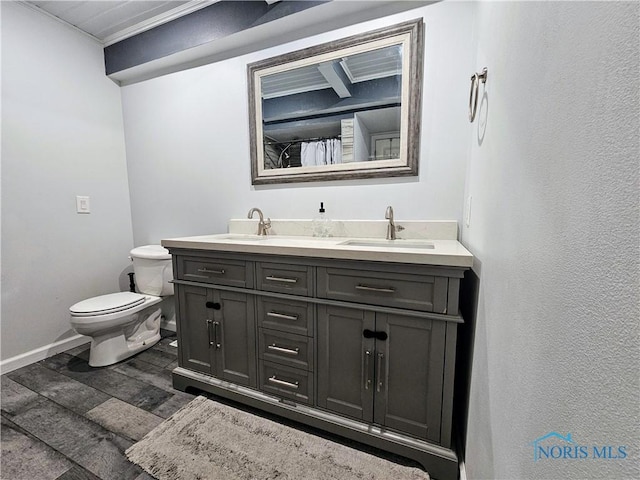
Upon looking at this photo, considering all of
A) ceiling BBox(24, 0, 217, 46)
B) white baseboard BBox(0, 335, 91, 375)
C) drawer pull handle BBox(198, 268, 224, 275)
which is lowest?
white baseboard BBox(0, 335, 91, 375)

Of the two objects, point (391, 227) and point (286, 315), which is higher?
point (391, 227)

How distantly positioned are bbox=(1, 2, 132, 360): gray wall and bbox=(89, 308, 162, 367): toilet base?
1.71ft

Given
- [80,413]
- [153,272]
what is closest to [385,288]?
[80,413]

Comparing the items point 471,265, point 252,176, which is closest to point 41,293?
point 252,176

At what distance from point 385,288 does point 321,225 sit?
732mm

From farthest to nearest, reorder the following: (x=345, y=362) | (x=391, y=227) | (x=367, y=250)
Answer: (x=391, y=227)
(x=345, y=362)
(x=367, y=250)

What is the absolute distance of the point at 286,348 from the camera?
4.30 feet

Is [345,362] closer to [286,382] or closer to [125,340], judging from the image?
[286,382]

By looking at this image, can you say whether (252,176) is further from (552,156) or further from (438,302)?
(552,156)

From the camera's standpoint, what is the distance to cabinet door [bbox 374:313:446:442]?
3.44 feet

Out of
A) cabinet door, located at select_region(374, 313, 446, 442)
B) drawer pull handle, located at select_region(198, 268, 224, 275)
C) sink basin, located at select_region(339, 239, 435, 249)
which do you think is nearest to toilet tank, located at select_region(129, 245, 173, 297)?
drawer pull handle, located at select_region(198, 268, 224, 275)

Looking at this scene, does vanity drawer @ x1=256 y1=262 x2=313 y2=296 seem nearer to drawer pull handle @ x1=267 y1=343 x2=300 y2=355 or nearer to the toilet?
drawer pull handle @ x1=267 y1=343 x2=300 y2=355

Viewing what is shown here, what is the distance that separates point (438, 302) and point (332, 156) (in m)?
1.07

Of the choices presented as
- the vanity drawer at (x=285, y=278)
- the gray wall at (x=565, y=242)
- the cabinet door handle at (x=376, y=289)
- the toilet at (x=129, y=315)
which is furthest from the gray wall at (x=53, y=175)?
the gray wall at (x=565, y=242)
